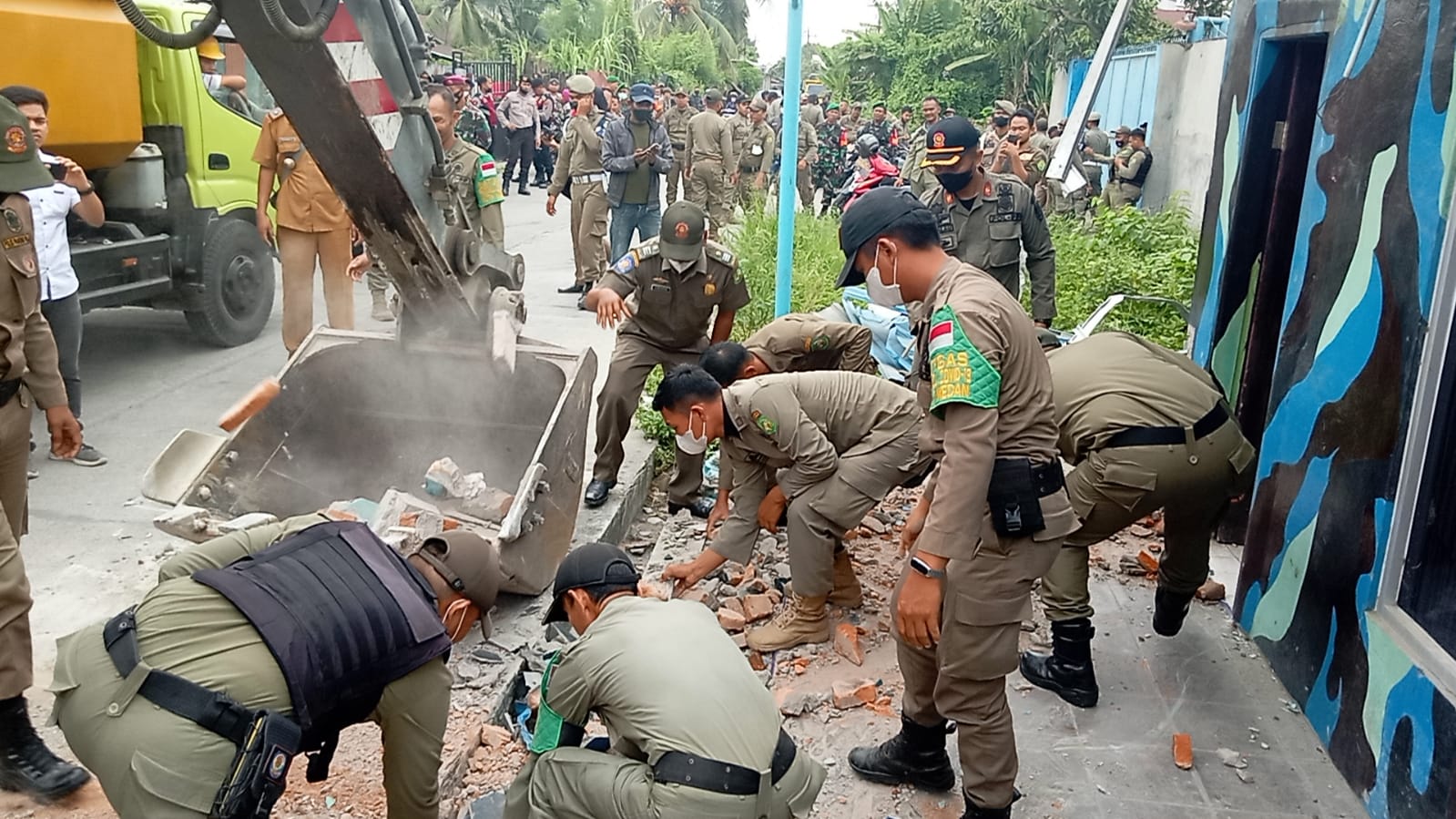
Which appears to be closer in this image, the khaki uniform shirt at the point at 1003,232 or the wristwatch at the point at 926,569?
the wristwatch at the point at 926,569

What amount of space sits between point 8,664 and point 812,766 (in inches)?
85.1

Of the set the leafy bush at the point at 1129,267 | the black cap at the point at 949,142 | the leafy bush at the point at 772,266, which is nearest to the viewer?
the black cap at the point at 949,142

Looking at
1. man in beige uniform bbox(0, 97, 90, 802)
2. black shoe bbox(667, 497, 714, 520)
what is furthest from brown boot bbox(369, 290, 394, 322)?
man in beige uniform bbox(0, 97, 90, 802)

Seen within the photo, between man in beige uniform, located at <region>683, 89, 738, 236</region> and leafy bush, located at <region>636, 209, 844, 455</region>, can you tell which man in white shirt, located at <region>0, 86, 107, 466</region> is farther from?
man in beige uniform, located at <region>683, 89, 738, 236</region>

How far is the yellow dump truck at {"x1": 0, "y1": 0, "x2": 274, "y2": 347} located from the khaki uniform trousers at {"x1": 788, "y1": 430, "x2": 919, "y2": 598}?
462cm

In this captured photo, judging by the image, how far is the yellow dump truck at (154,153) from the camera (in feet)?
19.2

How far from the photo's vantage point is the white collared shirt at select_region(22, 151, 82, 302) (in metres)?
5.16

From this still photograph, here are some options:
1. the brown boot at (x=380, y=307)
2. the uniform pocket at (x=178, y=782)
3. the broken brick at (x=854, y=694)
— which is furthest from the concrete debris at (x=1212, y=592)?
the brown boot at (x=380, y=307)

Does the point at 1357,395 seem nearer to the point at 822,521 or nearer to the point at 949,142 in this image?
the point at 822,521

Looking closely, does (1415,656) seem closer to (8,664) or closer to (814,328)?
(814,328)

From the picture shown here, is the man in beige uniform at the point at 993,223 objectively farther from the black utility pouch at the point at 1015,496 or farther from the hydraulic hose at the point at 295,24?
the hydraulic hose at the point at 295,24

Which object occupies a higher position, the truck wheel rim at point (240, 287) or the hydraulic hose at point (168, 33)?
the hydraulic hose at point (168, 33)

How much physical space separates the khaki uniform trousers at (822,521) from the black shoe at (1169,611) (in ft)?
3.64

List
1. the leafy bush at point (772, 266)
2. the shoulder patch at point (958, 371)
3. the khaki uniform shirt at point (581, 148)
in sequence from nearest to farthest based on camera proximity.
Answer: the shoulder patch at point (958, 371) < the leafy bush at point (772, 266) < the khaki uniform shirt at point (581, 148)
